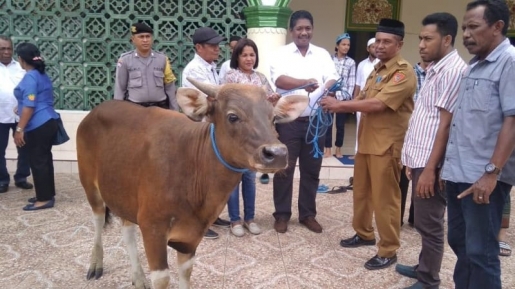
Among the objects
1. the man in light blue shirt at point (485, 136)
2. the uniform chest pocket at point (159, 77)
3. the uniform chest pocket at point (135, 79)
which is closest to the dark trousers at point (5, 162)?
the uniform chest pocket at point (135, 79)

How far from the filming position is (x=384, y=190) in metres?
3.99

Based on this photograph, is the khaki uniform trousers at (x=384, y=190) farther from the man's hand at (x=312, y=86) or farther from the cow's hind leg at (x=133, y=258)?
the cow's hind leg at (x=133, y=258)

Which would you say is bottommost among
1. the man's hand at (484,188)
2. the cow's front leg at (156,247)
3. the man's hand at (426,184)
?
the cow's front leg at (156,247)

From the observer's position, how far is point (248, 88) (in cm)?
269

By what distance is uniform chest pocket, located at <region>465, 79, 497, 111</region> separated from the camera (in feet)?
8.49

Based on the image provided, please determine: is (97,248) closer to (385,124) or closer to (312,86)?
(312,86)

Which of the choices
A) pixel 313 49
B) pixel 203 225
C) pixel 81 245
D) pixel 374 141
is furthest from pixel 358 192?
pixel 81 245

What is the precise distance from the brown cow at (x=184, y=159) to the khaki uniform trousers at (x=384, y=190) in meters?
1.47

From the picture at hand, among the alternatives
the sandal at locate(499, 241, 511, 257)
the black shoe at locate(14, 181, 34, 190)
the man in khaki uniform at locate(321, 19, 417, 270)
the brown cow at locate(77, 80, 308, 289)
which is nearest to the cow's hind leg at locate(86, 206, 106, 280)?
the brown cow at locate(77, 80, 308, 289)

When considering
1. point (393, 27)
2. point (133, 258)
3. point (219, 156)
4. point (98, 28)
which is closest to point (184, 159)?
point (219, 156)

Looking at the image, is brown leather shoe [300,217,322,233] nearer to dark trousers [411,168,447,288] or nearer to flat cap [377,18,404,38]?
dark trousers [411,168,447,288]

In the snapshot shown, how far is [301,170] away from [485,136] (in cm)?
259

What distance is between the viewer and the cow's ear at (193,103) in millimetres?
2680

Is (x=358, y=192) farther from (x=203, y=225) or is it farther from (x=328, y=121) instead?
(x=203, y=225)
